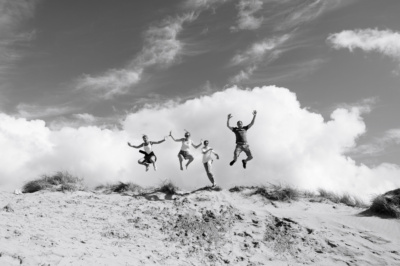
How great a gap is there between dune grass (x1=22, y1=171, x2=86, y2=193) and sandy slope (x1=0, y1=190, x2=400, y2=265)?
1.46 feet

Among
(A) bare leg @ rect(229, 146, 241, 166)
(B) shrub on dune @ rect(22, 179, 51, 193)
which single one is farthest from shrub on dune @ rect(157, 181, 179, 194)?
(B) shrub on dune @ rect(22, 179, 51, 193)

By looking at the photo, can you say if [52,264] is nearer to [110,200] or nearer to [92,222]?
[92,222]

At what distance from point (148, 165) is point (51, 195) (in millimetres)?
3657

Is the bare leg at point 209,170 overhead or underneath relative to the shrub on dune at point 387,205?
overhead

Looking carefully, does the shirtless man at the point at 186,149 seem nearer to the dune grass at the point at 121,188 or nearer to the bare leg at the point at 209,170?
the bare leg at the point at 209,170

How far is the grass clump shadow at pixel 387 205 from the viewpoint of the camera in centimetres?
1188

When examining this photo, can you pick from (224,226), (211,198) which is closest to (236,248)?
(224,226)

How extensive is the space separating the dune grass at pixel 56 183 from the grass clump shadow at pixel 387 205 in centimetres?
988

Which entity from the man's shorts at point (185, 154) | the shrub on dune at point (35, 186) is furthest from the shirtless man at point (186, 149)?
the shrub on dune at point (35, 186)

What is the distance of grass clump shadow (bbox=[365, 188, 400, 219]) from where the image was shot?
11.9 m

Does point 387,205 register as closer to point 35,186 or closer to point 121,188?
point 121,188

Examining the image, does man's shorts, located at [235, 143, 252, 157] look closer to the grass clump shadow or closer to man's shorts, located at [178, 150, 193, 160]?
man's shorts, located at [178, 150, 193, 160]

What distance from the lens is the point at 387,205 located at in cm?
1205

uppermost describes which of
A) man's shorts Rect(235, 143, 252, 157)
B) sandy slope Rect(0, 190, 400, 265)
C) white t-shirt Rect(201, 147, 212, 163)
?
man's shorts Rect(235, 143, 252, 157)
